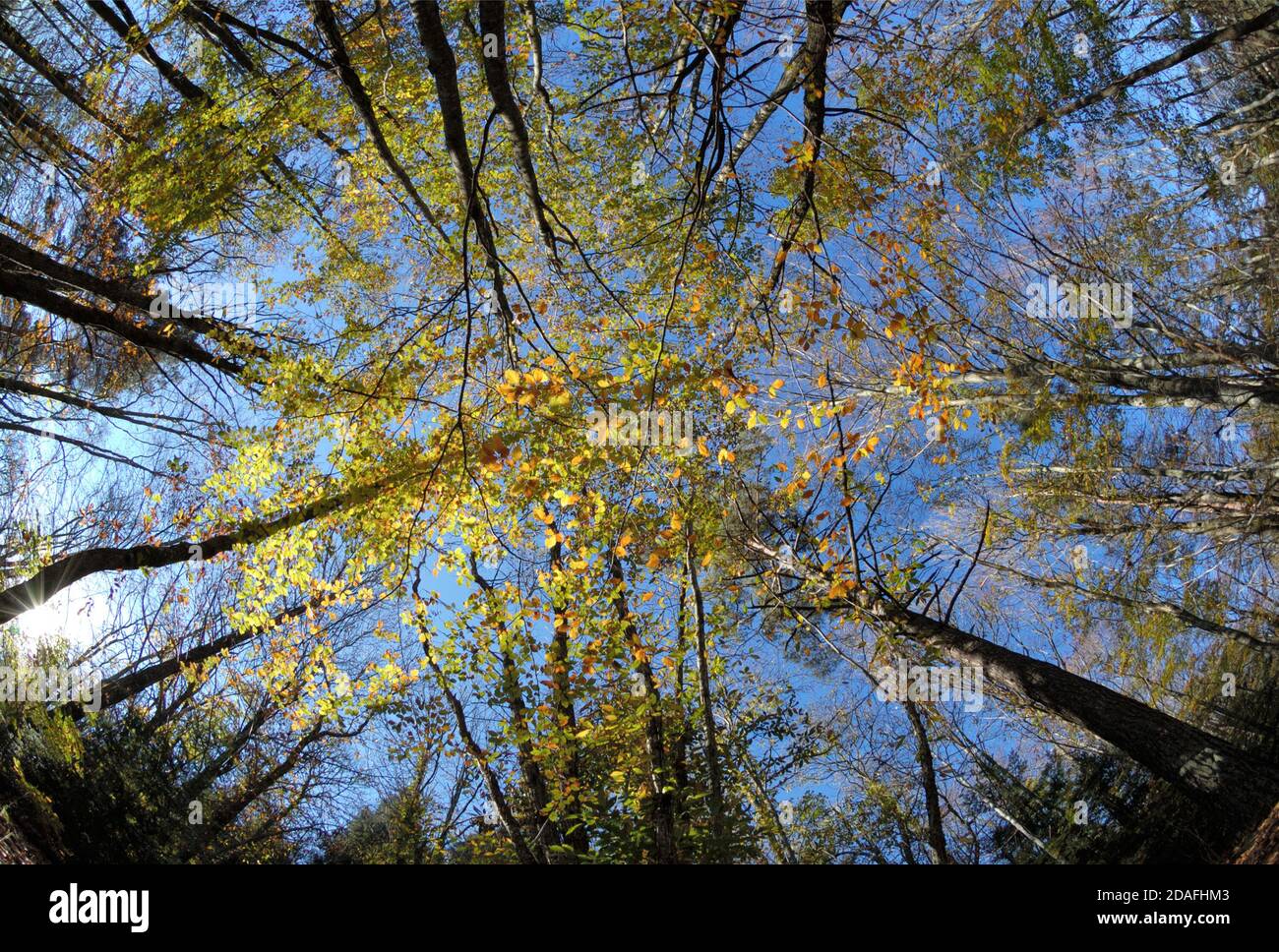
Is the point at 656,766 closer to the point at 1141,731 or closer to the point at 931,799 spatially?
the point at 931,799

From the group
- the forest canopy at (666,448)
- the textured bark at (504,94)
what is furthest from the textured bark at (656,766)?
the textured bark at (504,94)

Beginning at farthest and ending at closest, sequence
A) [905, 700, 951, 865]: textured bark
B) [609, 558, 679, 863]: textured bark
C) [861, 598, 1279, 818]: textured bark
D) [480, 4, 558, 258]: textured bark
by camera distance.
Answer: [905, 700, 951, 865]: textured bark < [609, 558, 679, 863]: textured bark < [861, 598, 1279, 818]: textured bark < [480, 4, 558, 258]: textured bark

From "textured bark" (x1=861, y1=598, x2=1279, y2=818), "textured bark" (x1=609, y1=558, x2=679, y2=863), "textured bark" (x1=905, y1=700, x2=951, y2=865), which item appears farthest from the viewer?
"textured bark" (x1=905, y1=700, x2=951, y2=865)

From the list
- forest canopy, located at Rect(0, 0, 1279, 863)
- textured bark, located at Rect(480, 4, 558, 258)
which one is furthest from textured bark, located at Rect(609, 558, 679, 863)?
textured bark, located at Rect(480, 4, 558, 258)

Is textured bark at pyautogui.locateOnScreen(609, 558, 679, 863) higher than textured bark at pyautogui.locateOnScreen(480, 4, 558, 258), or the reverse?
textured bark at pyautogui.locateOnScreen(480, 4, 558, 258)

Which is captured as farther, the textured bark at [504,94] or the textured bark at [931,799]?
the textured bark at [931,799]

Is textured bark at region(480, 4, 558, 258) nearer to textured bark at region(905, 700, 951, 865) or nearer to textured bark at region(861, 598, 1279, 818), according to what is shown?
textured bark at region(861, 598, 1279, 818)

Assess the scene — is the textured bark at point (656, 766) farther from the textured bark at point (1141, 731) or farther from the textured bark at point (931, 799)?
the textured bark at point (931, 799)

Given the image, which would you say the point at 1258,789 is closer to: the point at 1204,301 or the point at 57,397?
the point at 1204,301

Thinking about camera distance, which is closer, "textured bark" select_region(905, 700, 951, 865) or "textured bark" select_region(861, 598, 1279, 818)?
"textured bark" select_region(861, 598, 1279, 818)

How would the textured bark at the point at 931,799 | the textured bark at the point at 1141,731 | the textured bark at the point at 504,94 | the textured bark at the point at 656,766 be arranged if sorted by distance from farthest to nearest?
1. the textured bark at the point at 931,799
2. the textured bark at the point at 656,766
3. the textured bark at the point at 1141,731
4. the textured bark at the point at 504,94

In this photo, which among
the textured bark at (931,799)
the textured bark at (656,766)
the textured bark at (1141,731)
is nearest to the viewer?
the textured bark at (1141,731)

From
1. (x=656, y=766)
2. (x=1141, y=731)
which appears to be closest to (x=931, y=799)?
(x=1141, y=731)

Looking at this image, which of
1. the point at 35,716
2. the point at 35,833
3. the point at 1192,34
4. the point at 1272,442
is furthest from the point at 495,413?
the point at 1272,442
